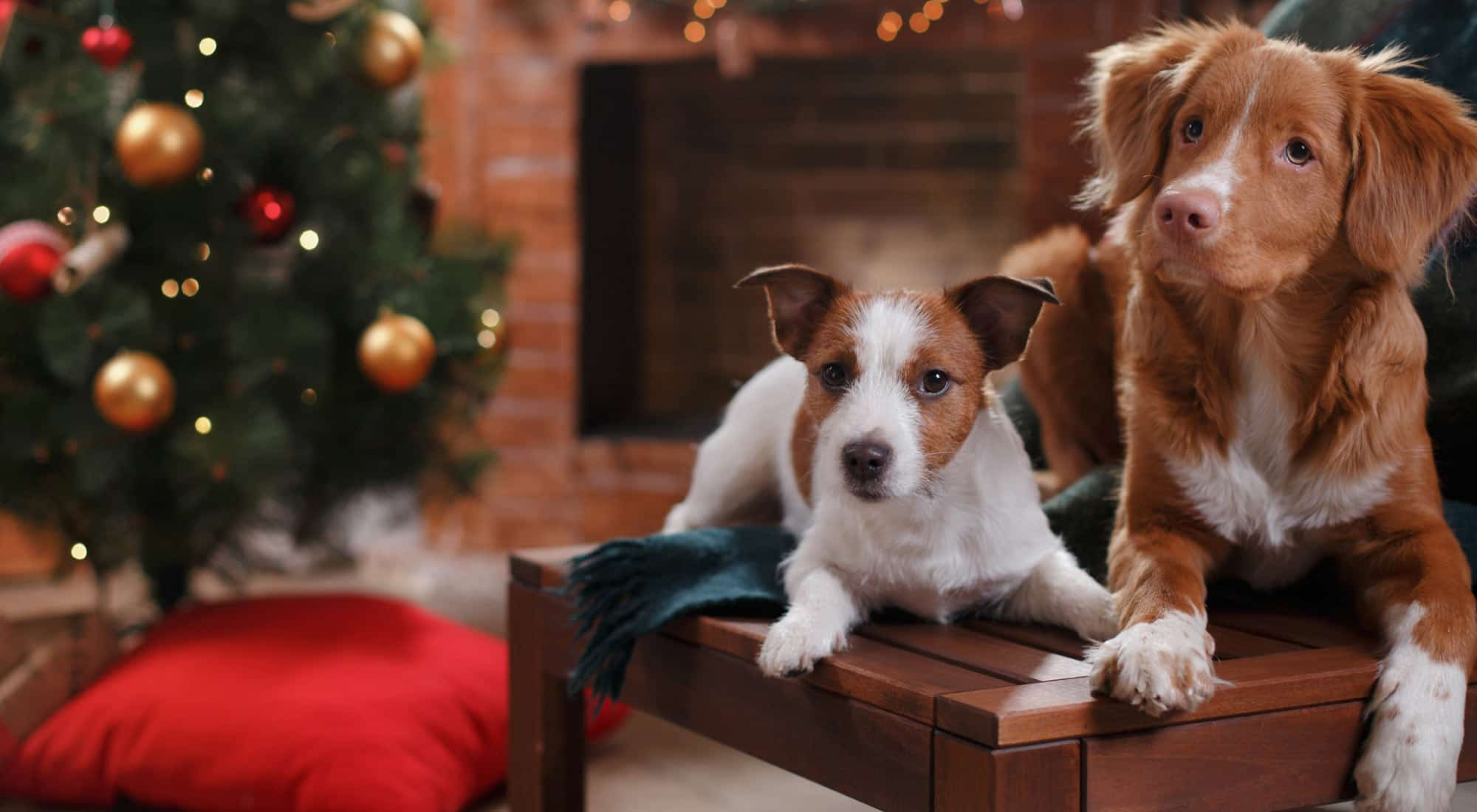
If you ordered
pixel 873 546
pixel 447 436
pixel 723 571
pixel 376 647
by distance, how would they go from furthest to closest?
pixel 447 436 → pixel 376 647 → pixel 723 571 → pixel 873 546

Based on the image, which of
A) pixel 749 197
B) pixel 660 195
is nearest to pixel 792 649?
pixel 749 197

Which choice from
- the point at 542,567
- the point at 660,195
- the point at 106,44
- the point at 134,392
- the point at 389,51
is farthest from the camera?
the point at 660,195

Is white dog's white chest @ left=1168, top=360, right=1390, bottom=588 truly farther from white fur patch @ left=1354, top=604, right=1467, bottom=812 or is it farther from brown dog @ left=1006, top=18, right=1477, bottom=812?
white fur patch @ left=1354, top=604, right=1467, bottom=812

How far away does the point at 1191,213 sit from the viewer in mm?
1130

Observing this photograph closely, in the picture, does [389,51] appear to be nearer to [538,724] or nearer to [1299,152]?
[538,724]

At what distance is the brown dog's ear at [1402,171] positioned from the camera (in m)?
1.19

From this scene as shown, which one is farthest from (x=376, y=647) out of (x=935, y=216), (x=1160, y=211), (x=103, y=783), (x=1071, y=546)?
(x=935, y=216)

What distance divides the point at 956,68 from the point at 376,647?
235 centimetres

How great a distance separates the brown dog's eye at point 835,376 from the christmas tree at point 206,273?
1.42 m

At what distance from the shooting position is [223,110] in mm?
2545

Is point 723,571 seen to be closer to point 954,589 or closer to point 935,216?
point 954,589

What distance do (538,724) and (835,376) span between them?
67 centimetres

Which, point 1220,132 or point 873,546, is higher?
point 1220,132

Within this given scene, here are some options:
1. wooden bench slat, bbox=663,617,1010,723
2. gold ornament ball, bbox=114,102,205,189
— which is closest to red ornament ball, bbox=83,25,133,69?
gold ornament ball, bbox=114,102,205,189
